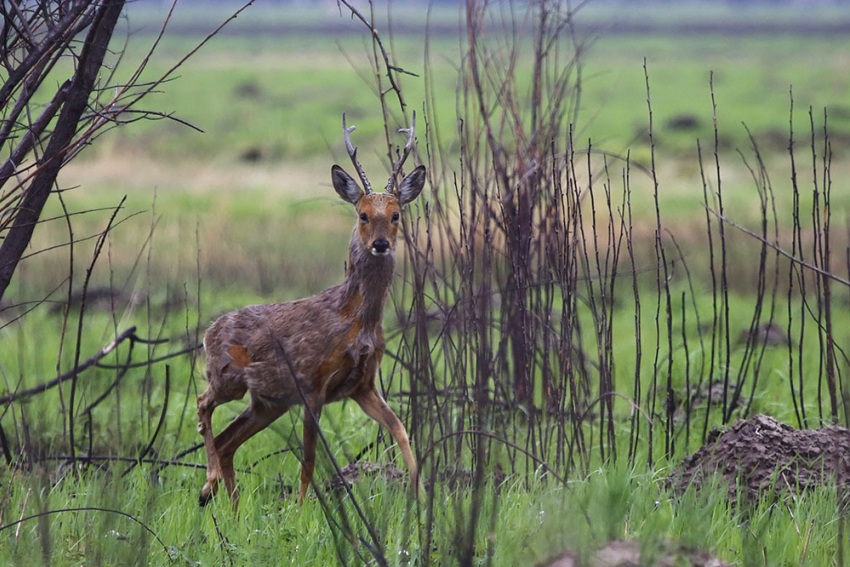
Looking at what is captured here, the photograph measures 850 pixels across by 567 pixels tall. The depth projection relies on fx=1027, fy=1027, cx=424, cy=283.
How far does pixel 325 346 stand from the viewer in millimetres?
4371

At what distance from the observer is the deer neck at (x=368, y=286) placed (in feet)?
14.6

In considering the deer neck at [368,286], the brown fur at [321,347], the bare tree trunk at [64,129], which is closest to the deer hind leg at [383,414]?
→ the brown fur at [321,347]

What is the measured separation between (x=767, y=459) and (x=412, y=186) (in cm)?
203

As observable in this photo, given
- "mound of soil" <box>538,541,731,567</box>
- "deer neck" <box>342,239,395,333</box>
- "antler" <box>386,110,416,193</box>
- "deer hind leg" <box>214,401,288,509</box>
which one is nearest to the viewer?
"mound of soil" <box>538,541,731,567</box>

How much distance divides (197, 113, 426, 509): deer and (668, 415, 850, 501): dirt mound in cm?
144

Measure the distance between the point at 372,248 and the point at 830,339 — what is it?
89.4 inches

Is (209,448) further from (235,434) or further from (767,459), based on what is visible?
(767,459)

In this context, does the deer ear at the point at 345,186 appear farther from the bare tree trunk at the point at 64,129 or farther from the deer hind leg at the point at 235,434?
the bare tree trunk at the point at 64,129

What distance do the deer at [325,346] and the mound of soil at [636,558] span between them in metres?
1.23

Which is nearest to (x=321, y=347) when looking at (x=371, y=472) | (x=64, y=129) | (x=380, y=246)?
(x=380, y=246)

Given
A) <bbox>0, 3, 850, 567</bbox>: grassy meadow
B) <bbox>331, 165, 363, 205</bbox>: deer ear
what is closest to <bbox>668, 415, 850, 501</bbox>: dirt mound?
<bbox>0, 3, 850, 567</bbox>: grassy meadow

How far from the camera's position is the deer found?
436cm

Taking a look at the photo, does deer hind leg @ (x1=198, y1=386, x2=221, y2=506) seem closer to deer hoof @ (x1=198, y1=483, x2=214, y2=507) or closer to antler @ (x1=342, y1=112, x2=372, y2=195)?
deer hoof @ (x1=198, y1=483, x2=214, y2=507)

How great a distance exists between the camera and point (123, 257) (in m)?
14.4
